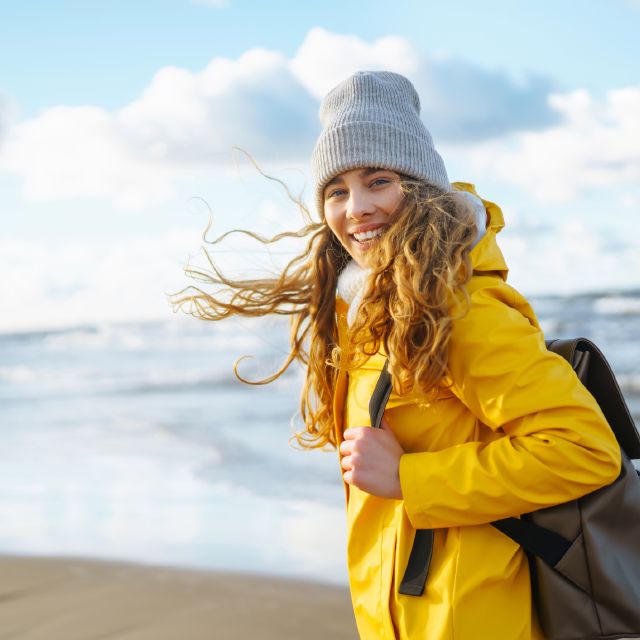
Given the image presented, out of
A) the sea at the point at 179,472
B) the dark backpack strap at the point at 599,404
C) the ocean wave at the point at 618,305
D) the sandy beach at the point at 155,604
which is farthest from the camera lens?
the ocean wave at the point at 618,305

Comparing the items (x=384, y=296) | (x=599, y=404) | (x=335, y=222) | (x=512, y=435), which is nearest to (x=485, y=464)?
(x=512, y=435)

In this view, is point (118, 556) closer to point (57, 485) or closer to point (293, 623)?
point (293, 623)

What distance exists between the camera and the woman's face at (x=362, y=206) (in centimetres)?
221

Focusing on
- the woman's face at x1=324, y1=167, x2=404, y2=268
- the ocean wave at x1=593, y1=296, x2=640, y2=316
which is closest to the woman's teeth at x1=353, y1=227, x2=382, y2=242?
the woman's face at x1=324, y1=167, x2=404, y2=268

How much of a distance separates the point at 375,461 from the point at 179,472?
5200 millimetres

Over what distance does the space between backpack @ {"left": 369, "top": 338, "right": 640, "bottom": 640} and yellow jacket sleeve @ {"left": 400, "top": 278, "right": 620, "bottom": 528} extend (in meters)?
0.05

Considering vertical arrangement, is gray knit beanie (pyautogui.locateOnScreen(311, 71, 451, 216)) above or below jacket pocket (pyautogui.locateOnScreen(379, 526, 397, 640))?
above

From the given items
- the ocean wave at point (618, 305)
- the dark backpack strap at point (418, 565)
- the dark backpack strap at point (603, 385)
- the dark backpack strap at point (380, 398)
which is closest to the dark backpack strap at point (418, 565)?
the dark backpack strap at point (418, 565)

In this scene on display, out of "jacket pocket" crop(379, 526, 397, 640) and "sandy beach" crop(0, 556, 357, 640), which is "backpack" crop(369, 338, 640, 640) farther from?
"sandy beach" crop(0, 556, 357, 640)

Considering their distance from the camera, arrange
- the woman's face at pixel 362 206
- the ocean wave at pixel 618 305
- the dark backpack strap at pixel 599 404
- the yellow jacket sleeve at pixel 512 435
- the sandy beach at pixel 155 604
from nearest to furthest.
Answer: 1. the yellow jacket sleeve at pixel 512 435
2. the dark backpack strap at pixel 599 404
3. the woman's face at pixel 362 206
4. the sandy beach at pixel 155 604
5. the ocean wave at pixel 618 305

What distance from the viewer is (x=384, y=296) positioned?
81.8 inches

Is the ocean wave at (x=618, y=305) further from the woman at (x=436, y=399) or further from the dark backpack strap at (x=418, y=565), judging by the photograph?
the dark backpack strap at (x=418, y=565)

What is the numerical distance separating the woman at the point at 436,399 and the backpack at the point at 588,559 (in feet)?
0.14

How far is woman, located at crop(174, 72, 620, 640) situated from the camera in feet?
5.89
